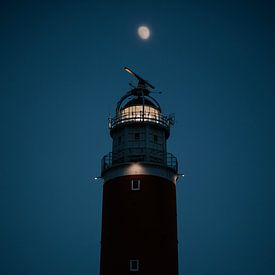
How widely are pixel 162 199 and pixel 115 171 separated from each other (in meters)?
4.74

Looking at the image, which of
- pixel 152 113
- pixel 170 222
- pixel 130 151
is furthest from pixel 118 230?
pixel 152 113

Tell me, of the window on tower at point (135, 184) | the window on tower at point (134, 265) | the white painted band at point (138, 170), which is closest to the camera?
the window on tower at point (134, 265)

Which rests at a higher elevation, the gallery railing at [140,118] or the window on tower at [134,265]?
the gallery railing at [140,118]

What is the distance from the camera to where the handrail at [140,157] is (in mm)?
40031

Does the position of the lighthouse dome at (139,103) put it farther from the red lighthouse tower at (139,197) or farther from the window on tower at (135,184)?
the window on tower at (135,184)

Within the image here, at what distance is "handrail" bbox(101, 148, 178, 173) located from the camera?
40.0 m

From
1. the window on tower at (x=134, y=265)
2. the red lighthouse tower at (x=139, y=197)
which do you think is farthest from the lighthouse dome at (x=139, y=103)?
the window on tower at (x=134, y=265)

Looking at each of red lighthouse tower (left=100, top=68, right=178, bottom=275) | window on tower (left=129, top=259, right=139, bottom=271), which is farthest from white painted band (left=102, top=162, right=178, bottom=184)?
window on tower (left=129, top=259, right=139, bottom=271)

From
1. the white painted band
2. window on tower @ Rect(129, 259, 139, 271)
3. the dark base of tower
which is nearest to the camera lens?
window on tower @ Rect(129, 259, 139, 271)

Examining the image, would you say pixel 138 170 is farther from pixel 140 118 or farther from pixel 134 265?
pixel 134 265

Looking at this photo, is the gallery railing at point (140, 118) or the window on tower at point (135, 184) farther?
the gallery railing at point (140, 118)

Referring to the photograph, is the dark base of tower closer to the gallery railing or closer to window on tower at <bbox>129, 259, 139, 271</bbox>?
window on tower at <bbox>129, 259, 139, 271</bbox>

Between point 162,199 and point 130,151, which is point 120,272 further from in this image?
point 130,151

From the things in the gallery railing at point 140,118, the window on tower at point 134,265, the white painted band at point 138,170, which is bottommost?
the window on tower at point 134,265
